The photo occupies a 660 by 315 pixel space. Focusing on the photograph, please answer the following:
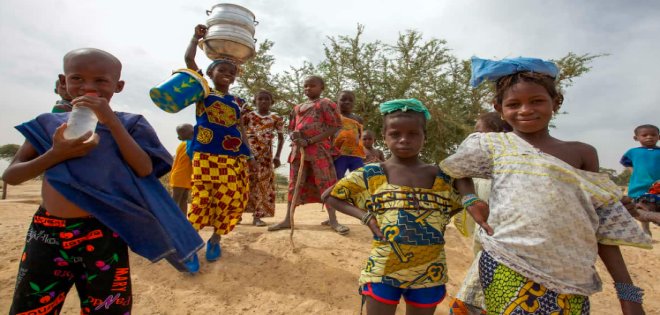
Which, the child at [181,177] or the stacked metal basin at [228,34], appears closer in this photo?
the stacked metal basin at [228,34]

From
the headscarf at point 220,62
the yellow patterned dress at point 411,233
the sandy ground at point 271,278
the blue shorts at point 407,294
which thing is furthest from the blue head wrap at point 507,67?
the headscarf at point 220,62

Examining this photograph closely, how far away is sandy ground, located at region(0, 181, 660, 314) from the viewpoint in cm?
284

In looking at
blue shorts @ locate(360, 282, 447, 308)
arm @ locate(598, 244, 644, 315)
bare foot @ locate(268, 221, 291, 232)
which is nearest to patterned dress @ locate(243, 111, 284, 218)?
bare foot @ locate(268, 221, 291, 232)

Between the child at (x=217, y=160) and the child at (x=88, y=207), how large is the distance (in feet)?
5.41

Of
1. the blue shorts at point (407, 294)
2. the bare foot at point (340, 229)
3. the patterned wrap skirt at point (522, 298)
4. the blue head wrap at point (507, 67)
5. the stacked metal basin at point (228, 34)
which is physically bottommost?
the bare foot at point (340, 229)

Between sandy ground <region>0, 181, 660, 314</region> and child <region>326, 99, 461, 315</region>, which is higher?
child <region>326, 99, 461, 315</region>

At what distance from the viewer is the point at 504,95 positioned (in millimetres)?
1643

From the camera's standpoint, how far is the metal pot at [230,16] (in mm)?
3594

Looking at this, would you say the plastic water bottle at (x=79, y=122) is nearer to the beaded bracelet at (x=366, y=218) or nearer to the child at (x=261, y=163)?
the beaded bracelet at (x=366, y=218)

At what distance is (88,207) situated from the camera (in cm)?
151

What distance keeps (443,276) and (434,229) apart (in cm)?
25

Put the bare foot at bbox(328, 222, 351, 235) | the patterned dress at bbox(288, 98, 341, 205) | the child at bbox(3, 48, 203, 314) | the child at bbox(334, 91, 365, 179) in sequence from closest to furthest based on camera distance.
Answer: the child at bbox(3, 48, 203, 314)
the bare foot at bbox(328, 222, 351, 235)
the patterned dress at bbox(288, 98, 341, 205)
the child at bbox(334, 91, 365, 179)

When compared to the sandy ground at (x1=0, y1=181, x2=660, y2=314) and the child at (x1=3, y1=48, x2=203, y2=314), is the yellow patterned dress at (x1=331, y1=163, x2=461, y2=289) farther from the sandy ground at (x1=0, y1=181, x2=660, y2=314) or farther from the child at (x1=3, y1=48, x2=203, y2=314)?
the sandy ground at (x1=0, y1=181, x2=660, y2=314)

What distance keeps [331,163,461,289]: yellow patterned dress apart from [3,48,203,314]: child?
99 centimetres
